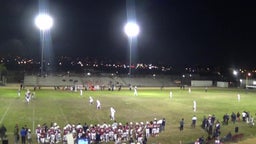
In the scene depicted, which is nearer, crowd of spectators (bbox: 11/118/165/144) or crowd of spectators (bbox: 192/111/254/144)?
crowd of spectators (bbox: 11/118/165/144)

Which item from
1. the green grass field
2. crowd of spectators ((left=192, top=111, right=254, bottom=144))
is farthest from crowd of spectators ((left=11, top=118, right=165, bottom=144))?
crowd of spectators ((left=192, top=111, right=254, bottom=144))

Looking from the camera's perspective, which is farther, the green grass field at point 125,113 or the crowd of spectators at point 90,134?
the green grass field at point 125,113

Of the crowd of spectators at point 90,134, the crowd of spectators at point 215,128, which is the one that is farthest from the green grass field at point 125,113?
the crowd of spectators at point 90,134

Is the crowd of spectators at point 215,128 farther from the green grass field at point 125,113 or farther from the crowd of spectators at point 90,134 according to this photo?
the crowd of spectators at point 90,134

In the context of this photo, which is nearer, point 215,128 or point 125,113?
point 215,128

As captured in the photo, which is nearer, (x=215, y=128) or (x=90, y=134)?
(x=90, y=134)

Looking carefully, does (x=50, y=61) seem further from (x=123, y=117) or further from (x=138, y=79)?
(x=123, y=117)

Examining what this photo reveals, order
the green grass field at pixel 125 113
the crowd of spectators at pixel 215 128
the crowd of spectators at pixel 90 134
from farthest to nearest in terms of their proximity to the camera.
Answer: the green grass field at pixel 125 113, the crowd of spectators at pixel 215 128, the crowd of spectators at pixel 90 134

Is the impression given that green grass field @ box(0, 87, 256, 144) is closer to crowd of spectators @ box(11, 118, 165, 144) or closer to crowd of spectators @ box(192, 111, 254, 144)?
crowd of spectators @ box(192, 111, 254, 144)

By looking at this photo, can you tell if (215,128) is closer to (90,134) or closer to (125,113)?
(90,134)

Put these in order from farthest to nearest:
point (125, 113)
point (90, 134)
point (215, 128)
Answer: point (125, 113) → point (215, 128) → point (90, 134)

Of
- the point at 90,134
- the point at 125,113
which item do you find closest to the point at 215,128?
the point at 90,134

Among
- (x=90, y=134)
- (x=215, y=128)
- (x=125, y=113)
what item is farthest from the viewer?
(x=125, y=113)

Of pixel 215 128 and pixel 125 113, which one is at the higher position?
pixel 125 113
